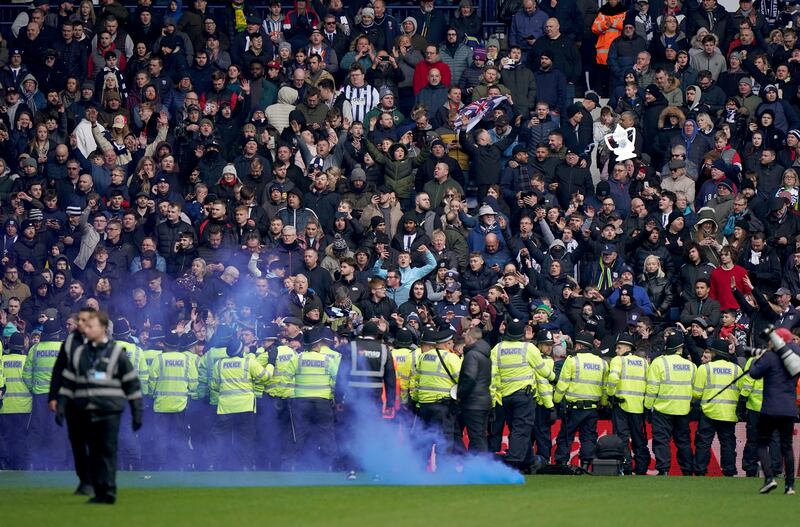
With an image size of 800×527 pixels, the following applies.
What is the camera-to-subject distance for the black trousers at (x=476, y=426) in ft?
76.4

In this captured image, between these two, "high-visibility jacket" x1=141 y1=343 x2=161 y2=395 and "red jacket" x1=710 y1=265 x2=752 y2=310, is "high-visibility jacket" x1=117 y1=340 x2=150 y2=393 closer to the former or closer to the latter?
"high-visibility jacket" x1=141 y1=343 x2=161 y2=395

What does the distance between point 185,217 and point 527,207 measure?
235 inches

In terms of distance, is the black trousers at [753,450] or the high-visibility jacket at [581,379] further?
the high-visibility jacket at [581,379]

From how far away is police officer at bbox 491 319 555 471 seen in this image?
24.3m

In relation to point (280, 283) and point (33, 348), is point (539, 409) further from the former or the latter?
point (33, 348)

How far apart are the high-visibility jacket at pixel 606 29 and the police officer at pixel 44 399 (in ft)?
42.2

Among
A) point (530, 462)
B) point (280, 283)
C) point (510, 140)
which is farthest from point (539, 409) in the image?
point (510, 140)

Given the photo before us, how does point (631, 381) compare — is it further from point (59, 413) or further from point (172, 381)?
point (59, 413)

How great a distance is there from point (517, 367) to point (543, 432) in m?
1.54

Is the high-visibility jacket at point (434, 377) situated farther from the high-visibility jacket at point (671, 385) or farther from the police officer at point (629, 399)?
the high-visibility jacket at point (671, 385)

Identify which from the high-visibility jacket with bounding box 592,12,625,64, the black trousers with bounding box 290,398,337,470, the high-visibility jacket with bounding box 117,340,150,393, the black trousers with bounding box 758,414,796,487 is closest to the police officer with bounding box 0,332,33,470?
the high-visibility jacket with bounding box 117,340,150,393

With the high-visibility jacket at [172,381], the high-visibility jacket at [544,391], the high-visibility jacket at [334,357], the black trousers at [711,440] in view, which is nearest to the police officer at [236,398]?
the high-visibility jacket at [172,381]

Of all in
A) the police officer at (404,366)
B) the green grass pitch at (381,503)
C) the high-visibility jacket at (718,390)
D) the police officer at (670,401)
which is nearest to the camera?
the green grass pitch at (381,503)

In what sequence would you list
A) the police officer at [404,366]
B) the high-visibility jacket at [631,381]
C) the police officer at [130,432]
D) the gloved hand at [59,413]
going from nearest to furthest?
the gloved hand at [59,413]
the police officer at [404,366]
the police officer at [130,432]
the high-visibility jacket at [631,381]
